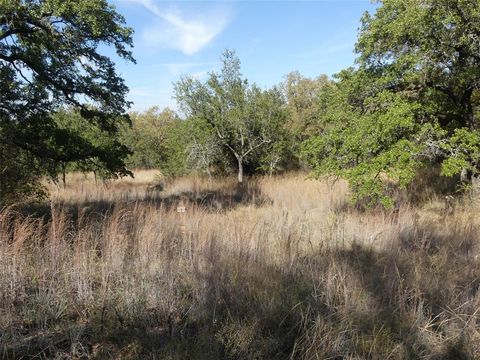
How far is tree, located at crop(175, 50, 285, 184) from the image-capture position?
17875mm

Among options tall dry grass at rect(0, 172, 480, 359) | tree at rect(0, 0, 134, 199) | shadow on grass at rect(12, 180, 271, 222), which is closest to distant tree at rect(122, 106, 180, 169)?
shadow on grass at rect(12, 180, 271, 222)

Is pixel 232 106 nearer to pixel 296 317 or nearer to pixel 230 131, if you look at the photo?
pixel 230 131

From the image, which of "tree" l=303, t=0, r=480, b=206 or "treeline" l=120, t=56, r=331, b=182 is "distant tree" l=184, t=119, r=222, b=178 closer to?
"treeline" l=120, t=56, r=331, b=182

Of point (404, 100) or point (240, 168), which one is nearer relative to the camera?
point (404, 100)

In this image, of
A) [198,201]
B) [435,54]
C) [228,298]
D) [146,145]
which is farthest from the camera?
[146,145]

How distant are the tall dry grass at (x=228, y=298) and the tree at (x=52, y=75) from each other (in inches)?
169

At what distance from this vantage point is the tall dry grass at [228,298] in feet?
10.1

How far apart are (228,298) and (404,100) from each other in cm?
699

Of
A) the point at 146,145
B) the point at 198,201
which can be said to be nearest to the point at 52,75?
the point at 198,201

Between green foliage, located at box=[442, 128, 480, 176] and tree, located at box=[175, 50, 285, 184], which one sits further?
tree, located at box=[175, 50, 285, 184]

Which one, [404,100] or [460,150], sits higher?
[404,100]

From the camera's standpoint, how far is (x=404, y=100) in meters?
8.83

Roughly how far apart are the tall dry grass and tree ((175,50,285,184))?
42.2 ft

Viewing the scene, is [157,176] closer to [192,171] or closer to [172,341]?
[192,171]
